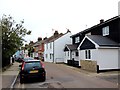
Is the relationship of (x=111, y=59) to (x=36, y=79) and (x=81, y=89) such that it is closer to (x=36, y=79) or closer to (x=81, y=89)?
(x=36, y=79)

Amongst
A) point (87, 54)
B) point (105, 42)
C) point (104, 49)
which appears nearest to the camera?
point (104, 49)

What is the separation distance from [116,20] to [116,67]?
196 inches

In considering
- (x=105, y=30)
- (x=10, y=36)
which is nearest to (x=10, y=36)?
(x=10, y=36)

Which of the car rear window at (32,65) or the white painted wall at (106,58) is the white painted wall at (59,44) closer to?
the white painted wall at (106,58)

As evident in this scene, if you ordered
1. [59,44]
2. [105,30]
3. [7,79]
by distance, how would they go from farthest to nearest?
[59,44] → [105,30] → [7,79]

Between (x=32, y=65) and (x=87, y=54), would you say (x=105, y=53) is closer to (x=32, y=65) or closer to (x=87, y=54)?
(x=87, y=54)

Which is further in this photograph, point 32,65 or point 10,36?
point 10,36

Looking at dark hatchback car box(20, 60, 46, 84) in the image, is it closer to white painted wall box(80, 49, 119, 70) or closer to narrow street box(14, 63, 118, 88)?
narrow street box(14, 63, 118, 88)

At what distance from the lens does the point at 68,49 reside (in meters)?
39.5

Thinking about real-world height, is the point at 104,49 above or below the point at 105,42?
below

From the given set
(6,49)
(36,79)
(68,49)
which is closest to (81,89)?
(36,79)

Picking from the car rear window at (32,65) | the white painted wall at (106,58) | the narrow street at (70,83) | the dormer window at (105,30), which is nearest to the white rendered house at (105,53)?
the white painted wall at (106,58)

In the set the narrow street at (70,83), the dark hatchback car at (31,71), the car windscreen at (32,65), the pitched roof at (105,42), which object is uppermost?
the pitched roof at (105,42)

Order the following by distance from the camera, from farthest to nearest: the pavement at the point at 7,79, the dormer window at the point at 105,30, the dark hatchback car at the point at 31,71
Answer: the dormer window at the point at 105,30, the dark hatchback car at the point at 31,71, the pavement at the point at 7,79
